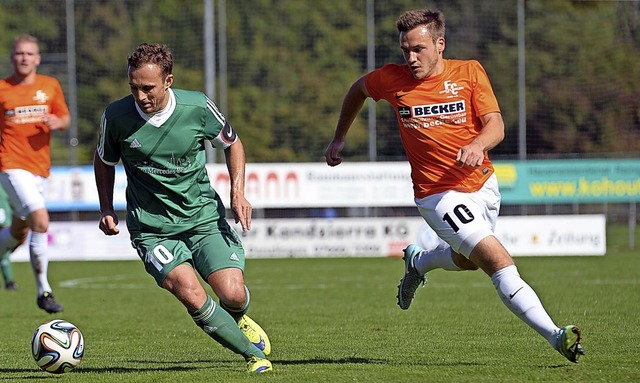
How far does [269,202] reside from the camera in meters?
20.4

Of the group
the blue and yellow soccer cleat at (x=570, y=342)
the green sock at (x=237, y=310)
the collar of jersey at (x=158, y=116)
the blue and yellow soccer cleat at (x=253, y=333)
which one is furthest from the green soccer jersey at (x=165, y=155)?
the blue and yellow soccer cleat at (x=570, y=342)

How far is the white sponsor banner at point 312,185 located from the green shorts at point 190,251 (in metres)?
13.7

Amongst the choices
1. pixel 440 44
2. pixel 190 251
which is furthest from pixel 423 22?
pixel 190 251

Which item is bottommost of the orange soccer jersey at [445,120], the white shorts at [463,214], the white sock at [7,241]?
the white sock at [7,241]

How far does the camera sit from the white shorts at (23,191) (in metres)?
10.9

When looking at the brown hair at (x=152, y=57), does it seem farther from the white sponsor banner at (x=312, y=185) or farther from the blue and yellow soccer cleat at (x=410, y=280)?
the white sponsor banner at (x=312, y=185)

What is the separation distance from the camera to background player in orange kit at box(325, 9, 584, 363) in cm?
657

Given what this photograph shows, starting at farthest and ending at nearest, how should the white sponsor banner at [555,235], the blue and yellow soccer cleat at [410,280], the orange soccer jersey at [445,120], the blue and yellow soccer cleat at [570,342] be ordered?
the white sponsor banner at [555,235] → the blue and yellow soccer cleat at [410,280] → the orange soccer jersey at [445,120] → the blue and yellow soccer cleat at [570,342]

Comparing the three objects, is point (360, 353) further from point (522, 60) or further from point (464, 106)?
point (522, 60)

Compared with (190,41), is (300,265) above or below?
below

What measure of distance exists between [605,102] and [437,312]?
56.4ft

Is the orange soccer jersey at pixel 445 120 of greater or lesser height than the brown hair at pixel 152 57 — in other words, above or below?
below

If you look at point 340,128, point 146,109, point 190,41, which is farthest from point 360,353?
point 190,41

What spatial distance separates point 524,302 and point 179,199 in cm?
213
